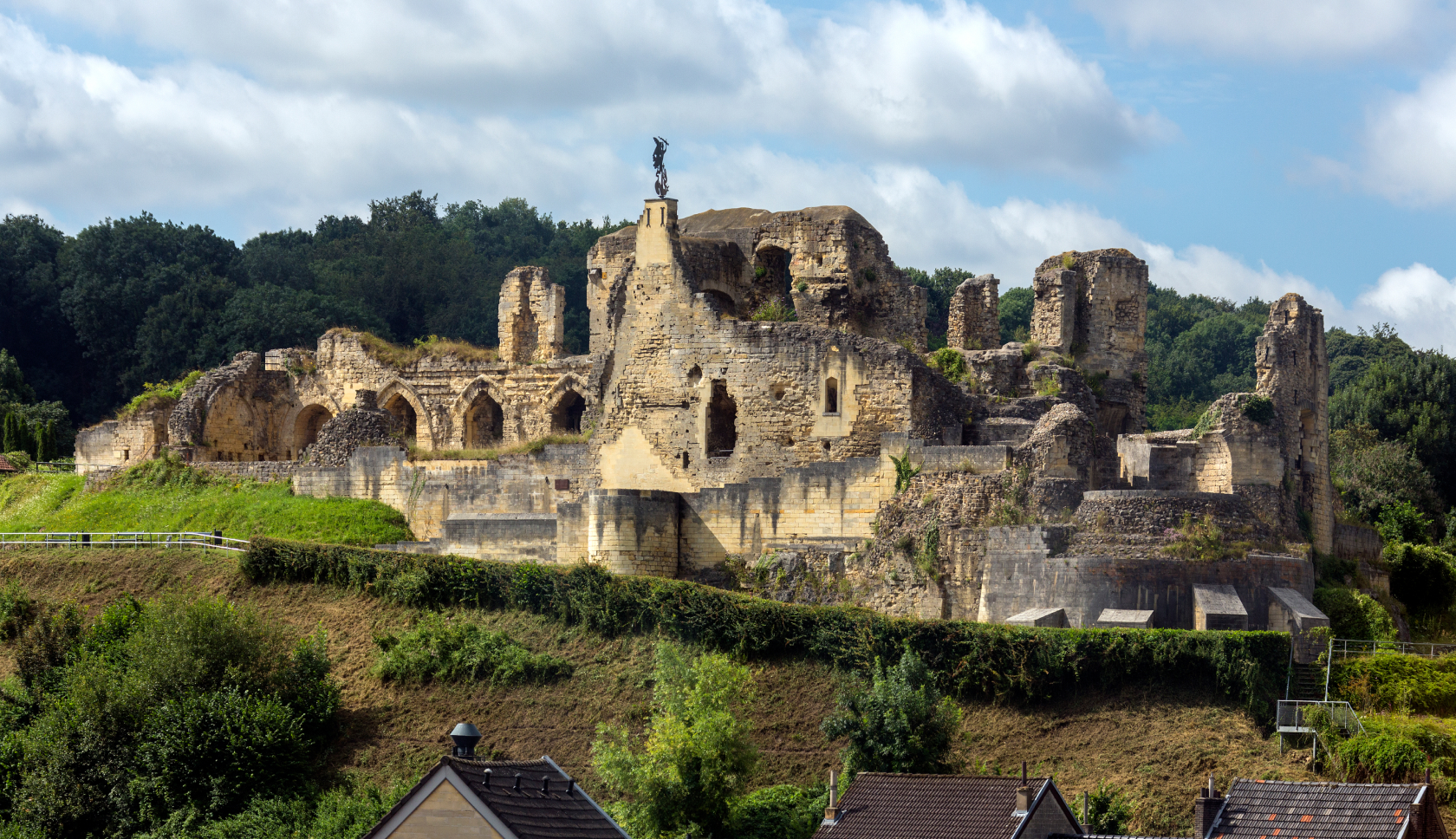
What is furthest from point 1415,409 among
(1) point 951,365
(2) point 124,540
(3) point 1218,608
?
(2) point 124,540

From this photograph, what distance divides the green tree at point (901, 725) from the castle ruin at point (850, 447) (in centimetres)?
316

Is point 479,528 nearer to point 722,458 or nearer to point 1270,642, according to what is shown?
point 722,458

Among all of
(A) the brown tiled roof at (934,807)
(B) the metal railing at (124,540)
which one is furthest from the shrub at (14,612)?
(A) the brown tiled roof at (934,807)

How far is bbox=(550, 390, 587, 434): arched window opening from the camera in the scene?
4619 cm

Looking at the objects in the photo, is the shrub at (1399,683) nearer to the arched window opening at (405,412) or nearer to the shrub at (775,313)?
the shrub at (775,313)

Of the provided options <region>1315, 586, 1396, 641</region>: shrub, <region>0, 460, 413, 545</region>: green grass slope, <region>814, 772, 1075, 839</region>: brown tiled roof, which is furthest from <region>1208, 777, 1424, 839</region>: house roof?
<region>0, 460, 413, 545</region>: green grass slope

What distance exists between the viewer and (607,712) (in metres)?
29.8

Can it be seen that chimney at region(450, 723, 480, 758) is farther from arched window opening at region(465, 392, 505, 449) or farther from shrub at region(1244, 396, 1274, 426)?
arched window opening at region(465, 392, 505, 449)

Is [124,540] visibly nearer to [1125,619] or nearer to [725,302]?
[725,302]

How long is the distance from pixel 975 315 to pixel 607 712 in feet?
50.9

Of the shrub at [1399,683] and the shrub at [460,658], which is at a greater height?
the shrub at [1399,683]

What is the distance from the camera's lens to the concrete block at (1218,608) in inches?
1079

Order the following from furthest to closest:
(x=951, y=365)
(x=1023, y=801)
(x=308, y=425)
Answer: (x=308, y=425) → (x=951, y=365) → (x=1023, y=801)

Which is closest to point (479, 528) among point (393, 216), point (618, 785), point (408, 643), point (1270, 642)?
point (408, 643)
